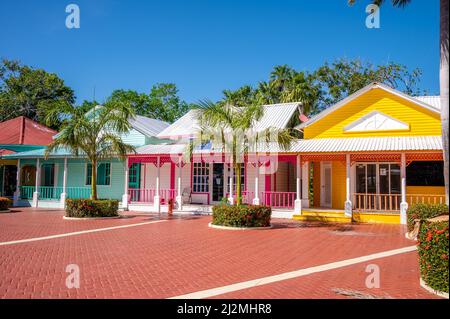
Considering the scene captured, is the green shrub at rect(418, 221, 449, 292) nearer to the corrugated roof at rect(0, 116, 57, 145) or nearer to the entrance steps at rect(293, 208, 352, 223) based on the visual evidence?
the entrance steps at rect(293, 208, 352, 223)

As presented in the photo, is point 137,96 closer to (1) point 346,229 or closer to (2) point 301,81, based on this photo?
(2) point 301,81

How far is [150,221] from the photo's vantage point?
15.9 m

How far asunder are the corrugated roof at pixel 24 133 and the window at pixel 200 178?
14.9 meters

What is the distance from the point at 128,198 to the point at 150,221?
5144 mm

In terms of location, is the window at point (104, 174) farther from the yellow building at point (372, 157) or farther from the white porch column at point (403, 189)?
the white porch column at point (403, 189)

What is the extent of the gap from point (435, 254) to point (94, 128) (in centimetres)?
1398

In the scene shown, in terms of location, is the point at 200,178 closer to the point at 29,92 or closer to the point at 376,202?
the point at 376,202

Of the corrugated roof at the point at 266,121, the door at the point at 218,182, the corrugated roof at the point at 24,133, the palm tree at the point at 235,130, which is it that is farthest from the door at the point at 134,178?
the corrugated roof at the point at 24,133

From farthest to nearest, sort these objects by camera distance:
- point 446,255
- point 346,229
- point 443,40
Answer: point 346,229, point 443,40, point 446,255

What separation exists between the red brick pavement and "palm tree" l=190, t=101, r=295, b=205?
313cm

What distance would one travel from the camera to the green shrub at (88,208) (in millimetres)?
16406

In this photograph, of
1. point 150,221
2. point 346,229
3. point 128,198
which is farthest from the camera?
point 128,198

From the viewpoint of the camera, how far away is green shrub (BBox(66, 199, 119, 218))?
16.4 m
